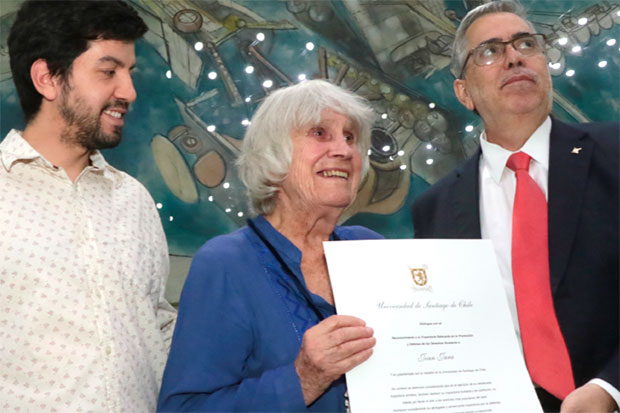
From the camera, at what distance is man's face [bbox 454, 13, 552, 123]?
7.19ft

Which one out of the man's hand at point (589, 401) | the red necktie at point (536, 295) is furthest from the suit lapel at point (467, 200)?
the man's hand at point (589, 401)

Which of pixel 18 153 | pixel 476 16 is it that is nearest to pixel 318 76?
pixel 476 16

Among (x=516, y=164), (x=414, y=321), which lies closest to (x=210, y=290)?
(x=414, y=321)

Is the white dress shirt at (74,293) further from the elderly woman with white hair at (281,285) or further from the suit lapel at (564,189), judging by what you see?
the suit lapel at (564,189)

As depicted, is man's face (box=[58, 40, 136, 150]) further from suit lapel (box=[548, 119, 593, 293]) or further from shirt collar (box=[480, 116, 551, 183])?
suit lapel (box=[548, 119, 593, 293])

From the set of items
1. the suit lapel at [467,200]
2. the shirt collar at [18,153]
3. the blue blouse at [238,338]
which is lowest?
the blue blouse at [238,338]

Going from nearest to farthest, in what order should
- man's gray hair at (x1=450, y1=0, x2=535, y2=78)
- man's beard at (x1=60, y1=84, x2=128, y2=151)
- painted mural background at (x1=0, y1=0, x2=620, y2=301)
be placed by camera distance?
man's beard at (x1=60, y1=84, x2=128, y2=151), man's gray hair at (x1=450, y1=0, x2=535, y2=78), painted mural background at (x1=0, y1=0, x2=620, y2=301)

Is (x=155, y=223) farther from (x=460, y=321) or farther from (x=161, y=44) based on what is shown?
(x=161, y=44)

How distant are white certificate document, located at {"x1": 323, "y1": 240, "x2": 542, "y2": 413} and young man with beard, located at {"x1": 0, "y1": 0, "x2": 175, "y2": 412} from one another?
892mm

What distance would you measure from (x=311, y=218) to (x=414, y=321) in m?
0.51

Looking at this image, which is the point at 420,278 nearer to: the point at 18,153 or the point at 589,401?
the point at 589,401

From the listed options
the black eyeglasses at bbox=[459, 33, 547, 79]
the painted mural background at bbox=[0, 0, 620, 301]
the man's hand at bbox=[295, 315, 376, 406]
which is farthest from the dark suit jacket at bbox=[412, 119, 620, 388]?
the painted mural background at bbox=[0, 0, 620, 301]

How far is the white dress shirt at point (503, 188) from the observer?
1995 mm

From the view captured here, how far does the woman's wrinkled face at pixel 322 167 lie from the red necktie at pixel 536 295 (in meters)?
0.54
